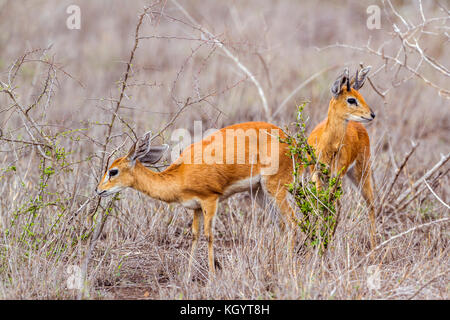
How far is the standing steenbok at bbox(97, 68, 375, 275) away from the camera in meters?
5.46

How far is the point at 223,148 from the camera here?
5668mm

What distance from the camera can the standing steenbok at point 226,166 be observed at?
546 centimetres

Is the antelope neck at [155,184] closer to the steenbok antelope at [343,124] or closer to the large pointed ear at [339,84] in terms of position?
the steenbok antelope at [343,124]

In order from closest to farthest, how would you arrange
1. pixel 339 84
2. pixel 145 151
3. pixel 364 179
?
pixel 145 151, pixel 339 84, pixel 364 179

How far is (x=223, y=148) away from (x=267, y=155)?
0.44 meters

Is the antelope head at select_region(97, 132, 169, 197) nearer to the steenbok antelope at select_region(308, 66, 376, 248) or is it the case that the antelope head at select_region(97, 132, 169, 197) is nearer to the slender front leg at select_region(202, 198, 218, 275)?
the slender front leg at select_region(202, 198, 218, 275)

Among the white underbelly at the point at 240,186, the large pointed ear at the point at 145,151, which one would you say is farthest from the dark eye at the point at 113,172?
the white underbelly at the point at 240,186

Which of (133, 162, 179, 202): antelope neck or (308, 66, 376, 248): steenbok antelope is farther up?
(308, 66, 376, 248): steenbok antelope

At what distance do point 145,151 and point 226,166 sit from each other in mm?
757

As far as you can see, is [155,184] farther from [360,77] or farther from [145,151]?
[360,77]

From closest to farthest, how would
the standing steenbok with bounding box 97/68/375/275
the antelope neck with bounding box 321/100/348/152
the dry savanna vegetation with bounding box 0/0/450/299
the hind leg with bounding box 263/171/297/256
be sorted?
1. the dry savanna vegetation with bounding box 0/0/450/299
2. the standing steenbok with bounding box 97/68/375/275
3. the hind leg with bounding box 263/171/297/256
4. the antelope neck with bounding box 321/100/348/152

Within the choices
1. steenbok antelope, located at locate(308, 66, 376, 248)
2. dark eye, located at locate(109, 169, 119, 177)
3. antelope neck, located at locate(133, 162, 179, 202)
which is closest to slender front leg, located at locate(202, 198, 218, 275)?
antelope neck, located at locate(133, 162, 179, 202)

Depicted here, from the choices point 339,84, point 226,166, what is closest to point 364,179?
point 339,84

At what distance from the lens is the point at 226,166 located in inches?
222
